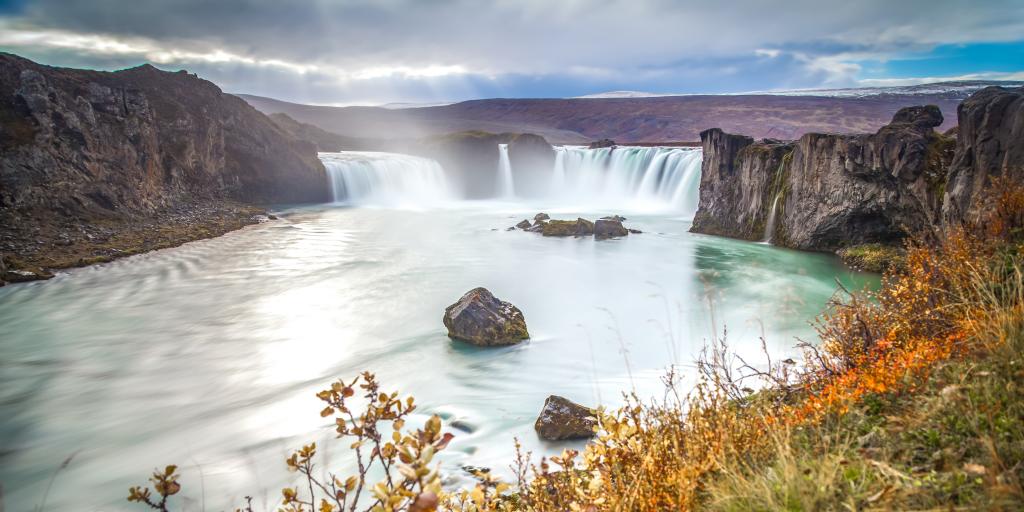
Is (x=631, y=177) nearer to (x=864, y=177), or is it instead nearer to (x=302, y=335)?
(x=864, y=177)

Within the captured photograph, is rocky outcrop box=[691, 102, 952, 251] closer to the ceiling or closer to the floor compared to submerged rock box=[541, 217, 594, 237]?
closer to the ceiling

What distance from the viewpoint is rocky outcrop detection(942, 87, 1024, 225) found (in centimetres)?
1076

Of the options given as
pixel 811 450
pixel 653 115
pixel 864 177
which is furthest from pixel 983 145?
pixel 653 115

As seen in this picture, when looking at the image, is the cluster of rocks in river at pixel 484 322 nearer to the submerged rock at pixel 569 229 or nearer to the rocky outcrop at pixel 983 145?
the rocky outcrop at pixel 983 145

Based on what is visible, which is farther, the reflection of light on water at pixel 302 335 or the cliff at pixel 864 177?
the cliff at pixel 864 177

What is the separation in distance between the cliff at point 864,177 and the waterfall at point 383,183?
87.2ft

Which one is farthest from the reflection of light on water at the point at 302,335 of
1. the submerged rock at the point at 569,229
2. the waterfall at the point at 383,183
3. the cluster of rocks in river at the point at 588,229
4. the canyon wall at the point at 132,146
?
the waterfall at the point at 383,183

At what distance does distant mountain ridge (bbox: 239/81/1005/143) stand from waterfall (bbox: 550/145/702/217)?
1766 inches

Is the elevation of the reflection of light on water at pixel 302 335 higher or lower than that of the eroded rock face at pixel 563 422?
lower

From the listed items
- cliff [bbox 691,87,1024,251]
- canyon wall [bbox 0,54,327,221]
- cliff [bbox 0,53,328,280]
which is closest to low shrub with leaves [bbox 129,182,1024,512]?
cliff [bbox 691,87,1024,251]

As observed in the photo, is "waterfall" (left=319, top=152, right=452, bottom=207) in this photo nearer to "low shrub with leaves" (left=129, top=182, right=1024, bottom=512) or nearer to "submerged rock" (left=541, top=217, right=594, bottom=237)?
"submerged rock" (left=541, top=217, right=594, bottom=237)

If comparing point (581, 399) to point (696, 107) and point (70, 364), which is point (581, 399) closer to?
point (70, 364)

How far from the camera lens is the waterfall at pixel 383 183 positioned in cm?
4169

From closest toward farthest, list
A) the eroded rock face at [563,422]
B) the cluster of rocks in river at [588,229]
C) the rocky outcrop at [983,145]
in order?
1. the eroded rock face at [563,422]
2. the rocky outcrop at [983,145]
3. the cluster of rocks in river at [588,229]
